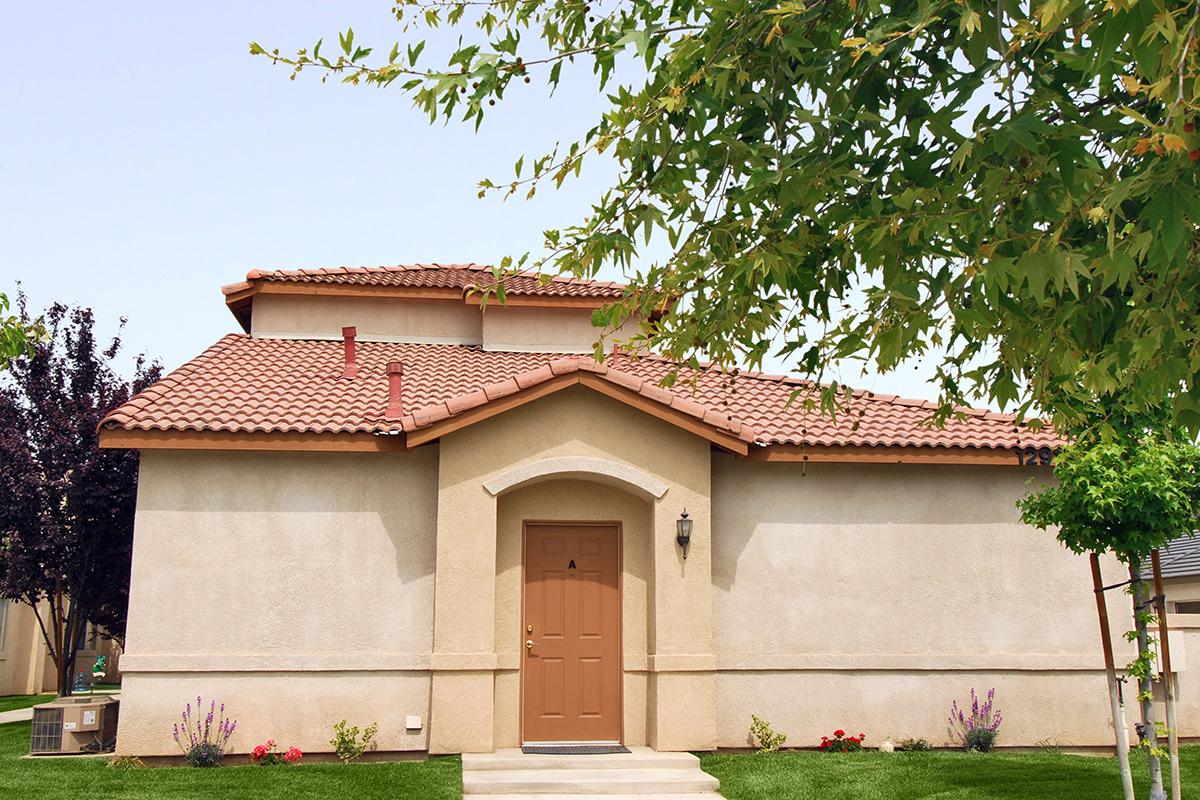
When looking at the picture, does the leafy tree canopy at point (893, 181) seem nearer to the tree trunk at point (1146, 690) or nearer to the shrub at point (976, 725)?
the tree trunk at point (1146, 690)

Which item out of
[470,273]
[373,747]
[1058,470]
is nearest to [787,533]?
[1058,470]

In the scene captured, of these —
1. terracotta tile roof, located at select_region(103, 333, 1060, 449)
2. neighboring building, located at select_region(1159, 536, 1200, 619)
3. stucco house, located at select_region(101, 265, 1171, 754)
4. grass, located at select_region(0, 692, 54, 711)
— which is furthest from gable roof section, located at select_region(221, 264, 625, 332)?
neighboring building, located at select_region(1159, 536, 1200, 619)

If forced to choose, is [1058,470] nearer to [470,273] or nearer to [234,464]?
[234,464]

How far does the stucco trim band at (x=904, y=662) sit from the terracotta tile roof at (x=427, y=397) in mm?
2591

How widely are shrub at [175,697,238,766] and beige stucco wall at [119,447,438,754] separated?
136 mm

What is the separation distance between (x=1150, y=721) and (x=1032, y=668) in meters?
4.29

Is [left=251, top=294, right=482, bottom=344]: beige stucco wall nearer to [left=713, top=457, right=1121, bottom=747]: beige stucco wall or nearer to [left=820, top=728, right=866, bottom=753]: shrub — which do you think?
[left=713, top=457, right=1121, bottom=747]: beige stucco wall

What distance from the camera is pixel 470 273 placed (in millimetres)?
19203

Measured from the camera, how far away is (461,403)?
12.8 meters

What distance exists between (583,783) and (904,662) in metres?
4.63

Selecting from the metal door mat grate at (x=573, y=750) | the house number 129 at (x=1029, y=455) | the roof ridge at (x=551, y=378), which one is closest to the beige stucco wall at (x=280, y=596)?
the roof ridge at (x=551, y=378)

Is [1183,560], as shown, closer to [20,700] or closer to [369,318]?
[369,318]

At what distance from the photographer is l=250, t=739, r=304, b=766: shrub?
490 inches

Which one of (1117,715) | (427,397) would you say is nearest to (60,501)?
(427,397)
